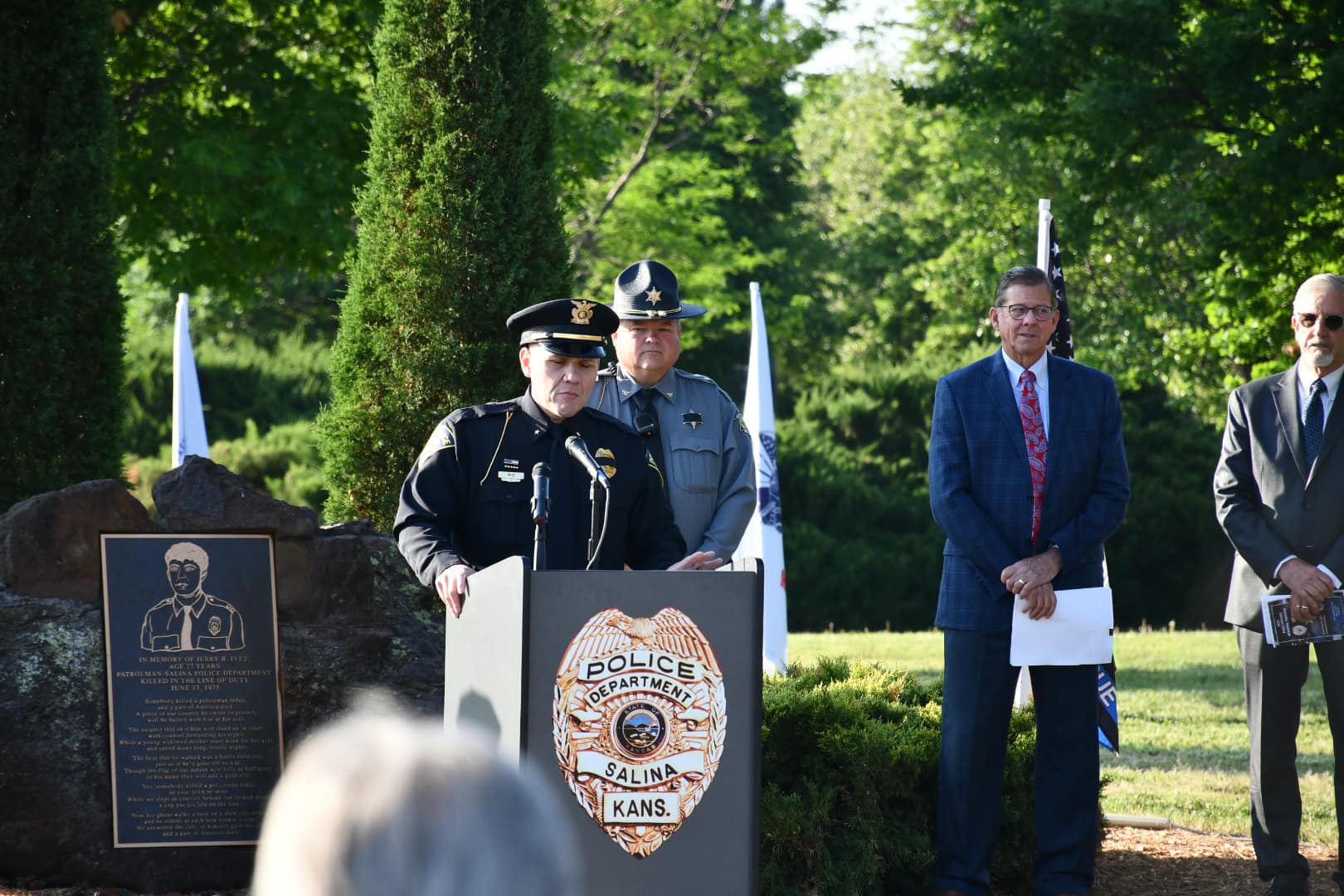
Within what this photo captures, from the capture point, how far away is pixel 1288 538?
5.38 meters

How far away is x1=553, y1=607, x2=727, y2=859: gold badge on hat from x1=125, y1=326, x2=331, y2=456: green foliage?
17851mm

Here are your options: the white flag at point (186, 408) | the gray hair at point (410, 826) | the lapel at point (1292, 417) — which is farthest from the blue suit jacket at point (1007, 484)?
the white flag at point (186, 408)

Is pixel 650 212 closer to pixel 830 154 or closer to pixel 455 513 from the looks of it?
pixel 455 513

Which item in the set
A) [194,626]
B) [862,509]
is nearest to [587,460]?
[194,626]

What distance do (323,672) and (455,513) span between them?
61.3 inches

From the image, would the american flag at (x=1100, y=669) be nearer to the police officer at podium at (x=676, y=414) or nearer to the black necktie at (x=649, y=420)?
the police officer at podium at (x=676, y=414)

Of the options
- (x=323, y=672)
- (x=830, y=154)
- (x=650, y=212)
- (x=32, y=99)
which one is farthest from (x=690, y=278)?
(x=830, y=154)

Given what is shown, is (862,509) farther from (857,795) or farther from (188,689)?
(188,689)

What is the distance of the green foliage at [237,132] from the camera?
38.0ft

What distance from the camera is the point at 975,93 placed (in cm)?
1361

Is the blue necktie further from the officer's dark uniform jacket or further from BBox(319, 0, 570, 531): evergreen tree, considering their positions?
BBox(319, 0, 570, 531): evergreen tree

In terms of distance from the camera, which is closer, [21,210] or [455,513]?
[455,513]

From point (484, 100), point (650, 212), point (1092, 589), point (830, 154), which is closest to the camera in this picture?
point (1092, 589)

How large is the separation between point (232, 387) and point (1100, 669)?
58.3 feet
